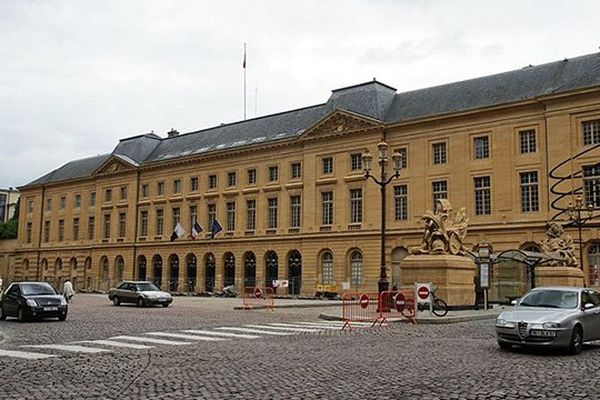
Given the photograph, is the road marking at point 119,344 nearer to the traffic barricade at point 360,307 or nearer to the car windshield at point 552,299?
the car windshield at point 552,299

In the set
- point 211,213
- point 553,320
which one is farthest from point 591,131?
point 211,213

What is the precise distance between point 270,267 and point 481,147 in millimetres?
20841

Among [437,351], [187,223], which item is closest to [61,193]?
[187,223]

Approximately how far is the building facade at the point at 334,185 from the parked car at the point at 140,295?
59.4 feet

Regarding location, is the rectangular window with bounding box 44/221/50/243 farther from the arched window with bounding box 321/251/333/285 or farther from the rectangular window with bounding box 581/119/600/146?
the rectangular window with bounding box 581/119/600/146

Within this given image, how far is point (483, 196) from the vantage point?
153ft

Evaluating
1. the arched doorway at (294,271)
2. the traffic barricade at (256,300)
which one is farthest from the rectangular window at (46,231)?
the traffic barricade at (256,300)

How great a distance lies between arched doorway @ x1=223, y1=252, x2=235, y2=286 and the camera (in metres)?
61.2

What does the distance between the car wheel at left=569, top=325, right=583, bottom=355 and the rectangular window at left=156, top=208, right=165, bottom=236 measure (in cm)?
5646

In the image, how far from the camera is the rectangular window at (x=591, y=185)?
137ft

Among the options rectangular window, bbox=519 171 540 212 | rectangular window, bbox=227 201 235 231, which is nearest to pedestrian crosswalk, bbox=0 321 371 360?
rectangular window, bbox=519 171 540 212

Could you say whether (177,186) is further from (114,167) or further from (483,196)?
(483,196)

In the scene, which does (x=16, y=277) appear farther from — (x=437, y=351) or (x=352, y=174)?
(x=437, y=351)

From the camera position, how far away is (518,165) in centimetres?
4481
